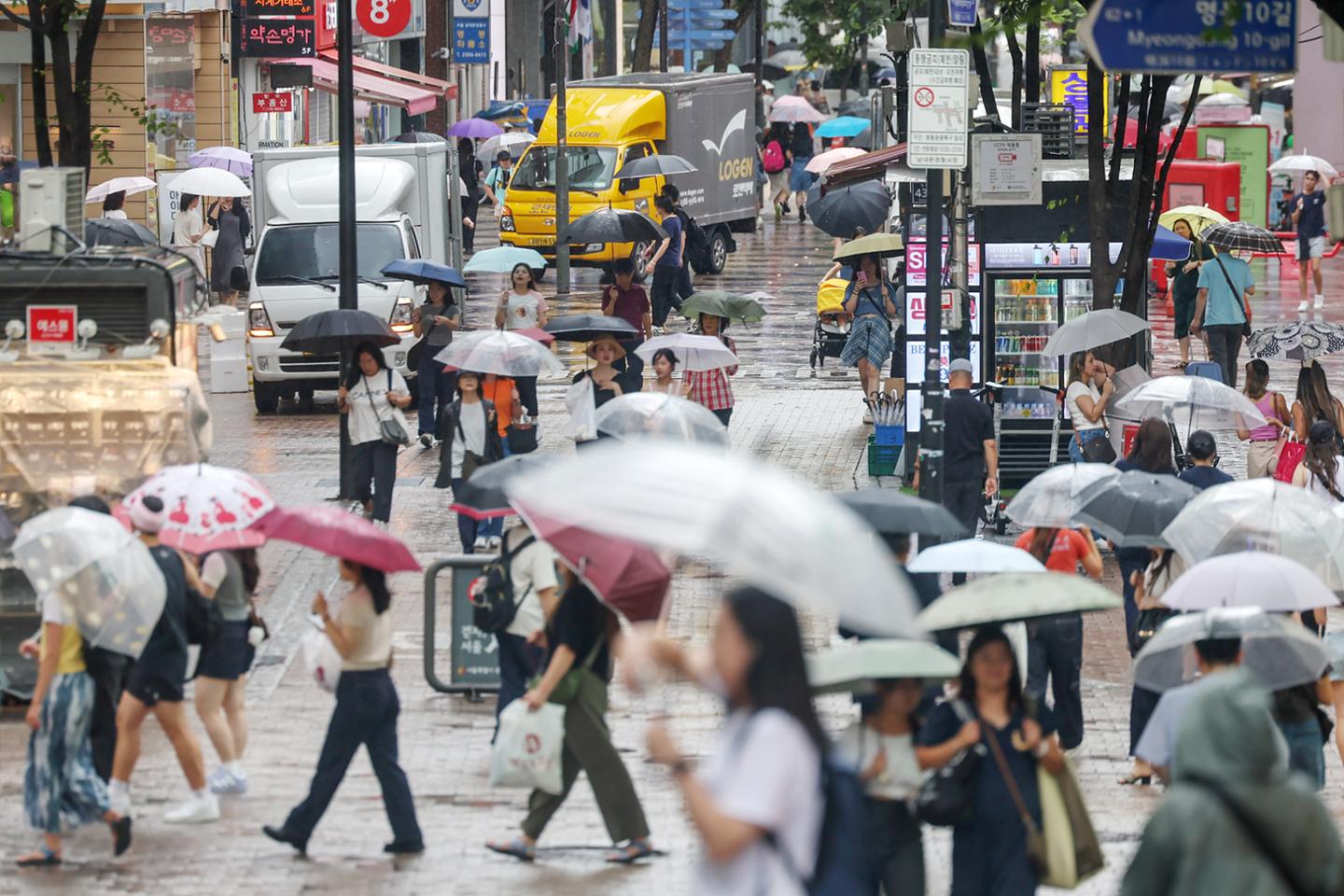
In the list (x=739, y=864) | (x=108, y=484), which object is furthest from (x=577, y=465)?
(x=108, y=484)

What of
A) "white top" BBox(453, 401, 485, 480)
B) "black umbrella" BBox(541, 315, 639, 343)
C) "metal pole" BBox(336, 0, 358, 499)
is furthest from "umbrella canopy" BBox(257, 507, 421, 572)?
"metal pole" BBox(336, 0, 358, 499)

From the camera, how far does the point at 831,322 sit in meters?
26.3

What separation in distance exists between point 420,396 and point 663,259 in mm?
7159

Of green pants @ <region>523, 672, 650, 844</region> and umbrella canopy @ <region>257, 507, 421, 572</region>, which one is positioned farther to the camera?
green pants @ <region>523, 672, 650, 844</region>

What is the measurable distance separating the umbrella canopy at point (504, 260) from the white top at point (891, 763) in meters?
14.3

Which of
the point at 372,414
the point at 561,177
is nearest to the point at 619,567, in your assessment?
the point at 372,414

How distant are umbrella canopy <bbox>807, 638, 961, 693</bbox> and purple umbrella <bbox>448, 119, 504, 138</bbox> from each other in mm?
41087

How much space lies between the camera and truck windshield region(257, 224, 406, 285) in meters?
23.9

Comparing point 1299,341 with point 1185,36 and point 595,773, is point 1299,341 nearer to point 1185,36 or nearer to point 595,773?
point 1185,36

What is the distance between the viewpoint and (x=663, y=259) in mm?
27281

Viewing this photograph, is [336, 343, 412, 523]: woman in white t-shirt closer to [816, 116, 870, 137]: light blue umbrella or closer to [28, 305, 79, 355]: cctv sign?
[28, 305, 79, 355]: cctv sign

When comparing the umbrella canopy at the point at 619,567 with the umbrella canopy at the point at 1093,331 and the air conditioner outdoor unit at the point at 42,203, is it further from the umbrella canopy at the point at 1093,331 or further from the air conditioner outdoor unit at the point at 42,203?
the umbrella canopy at the point at 1093,331

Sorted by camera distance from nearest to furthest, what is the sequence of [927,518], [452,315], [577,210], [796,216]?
[927,518] < [452,315] < [577,210] < [796,216]

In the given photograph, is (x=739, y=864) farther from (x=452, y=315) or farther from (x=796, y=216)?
(x=796, y=216)
